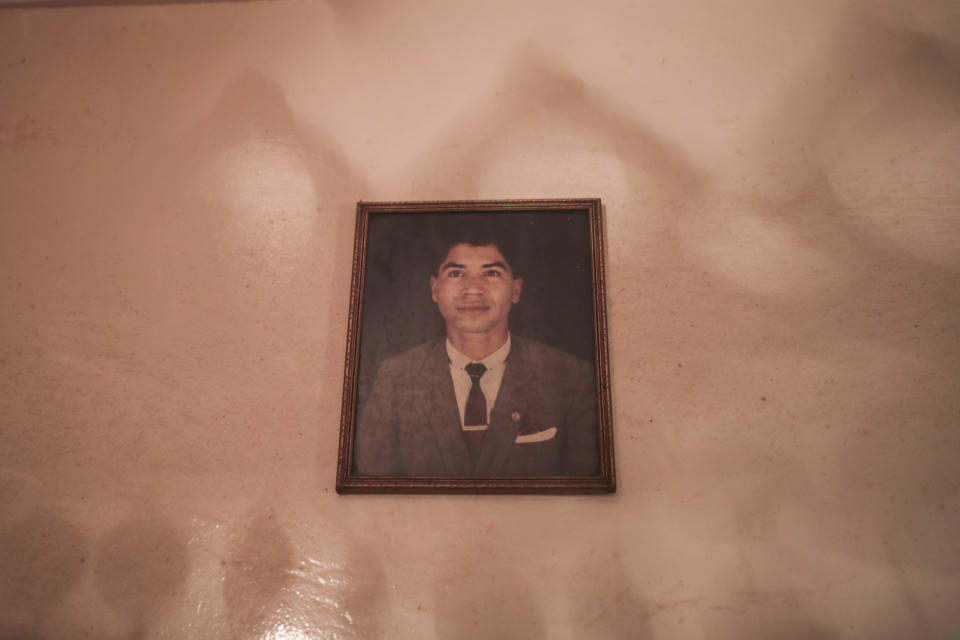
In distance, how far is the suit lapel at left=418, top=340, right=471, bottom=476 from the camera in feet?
7.02

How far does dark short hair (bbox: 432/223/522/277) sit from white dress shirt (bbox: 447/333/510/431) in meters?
0.33

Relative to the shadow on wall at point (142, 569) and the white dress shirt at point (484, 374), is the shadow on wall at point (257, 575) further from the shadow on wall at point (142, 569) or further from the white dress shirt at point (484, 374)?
the white dress shirt at point (484, 374)

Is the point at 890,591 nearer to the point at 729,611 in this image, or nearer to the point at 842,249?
the point at 729,611

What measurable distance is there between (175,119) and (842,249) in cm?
283

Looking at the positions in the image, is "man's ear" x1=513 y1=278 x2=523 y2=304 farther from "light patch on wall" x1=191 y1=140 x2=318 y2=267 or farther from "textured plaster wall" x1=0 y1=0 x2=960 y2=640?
"light patch on wall" x1=191 y1=140 x2=318 y2=267

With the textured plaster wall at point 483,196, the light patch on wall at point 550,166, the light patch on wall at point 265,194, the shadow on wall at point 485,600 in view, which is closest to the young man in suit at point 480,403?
the textured plaster wall at point 483,196

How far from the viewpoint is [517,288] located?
2318mm

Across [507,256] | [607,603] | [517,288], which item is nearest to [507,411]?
[517,288]

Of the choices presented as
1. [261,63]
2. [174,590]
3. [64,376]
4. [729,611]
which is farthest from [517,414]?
[261,63]

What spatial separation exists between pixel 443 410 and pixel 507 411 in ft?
0.76

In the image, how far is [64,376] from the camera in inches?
91.4

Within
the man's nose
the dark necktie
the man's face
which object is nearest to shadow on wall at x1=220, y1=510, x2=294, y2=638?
the dark necktie

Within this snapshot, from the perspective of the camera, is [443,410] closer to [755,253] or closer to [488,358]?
[488,358]

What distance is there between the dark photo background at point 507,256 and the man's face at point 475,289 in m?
0.04
